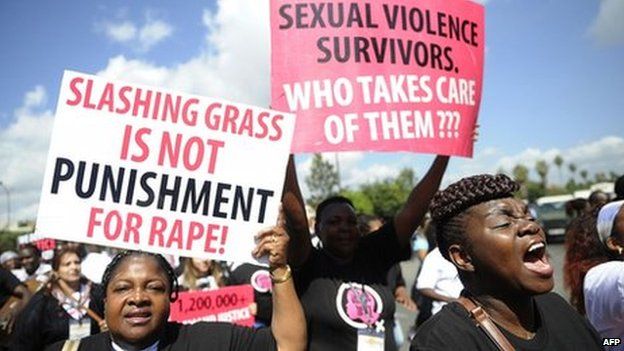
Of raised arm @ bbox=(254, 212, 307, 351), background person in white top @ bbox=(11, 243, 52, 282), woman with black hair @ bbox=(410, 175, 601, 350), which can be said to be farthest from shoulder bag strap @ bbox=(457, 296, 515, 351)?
background person in white top @ bbox=(11, 243, 52, 282)

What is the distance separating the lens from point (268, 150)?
2.53m

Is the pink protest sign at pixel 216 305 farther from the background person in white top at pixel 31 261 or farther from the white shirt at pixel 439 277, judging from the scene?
the background person in white top at pixel 31 261

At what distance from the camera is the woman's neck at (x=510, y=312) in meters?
1.77

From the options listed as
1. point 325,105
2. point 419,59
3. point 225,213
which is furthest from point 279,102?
point 419,59

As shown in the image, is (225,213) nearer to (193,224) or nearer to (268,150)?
(193,224)

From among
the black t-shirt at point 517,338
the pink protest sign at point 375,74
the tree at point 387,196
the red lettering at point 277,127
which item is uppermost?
the tree at point 387,196

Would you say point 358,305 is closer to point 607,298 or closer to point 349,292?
point 349,292

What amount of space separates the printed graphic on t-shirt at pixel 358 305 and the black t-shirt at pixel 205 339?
0.72 meters

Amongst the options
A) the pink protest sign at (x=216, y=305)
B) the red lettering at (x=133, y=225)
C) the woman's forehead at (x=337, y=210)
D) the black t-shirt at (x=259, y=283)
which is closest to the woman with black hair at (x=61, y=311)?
the pink protest sign at (x=216, y=305)

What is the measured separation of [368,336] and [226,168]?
47.6 inches

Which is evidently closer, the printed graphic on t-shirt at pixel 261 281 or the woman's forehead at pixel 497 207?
the woman's forehead at pixel 497 207

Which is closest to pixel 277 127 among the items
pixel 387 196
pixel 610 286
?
pixel 610 286

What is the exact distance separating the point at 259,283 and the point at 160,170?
2.82 m

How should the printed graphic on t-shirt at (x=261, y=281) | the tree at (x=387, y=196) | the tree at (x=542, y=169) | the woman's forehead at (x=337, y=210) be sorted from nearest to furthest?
the woman's forehead at (x=337, y=210), the printed graphic on t-shirt at (x=261, y=281), the tree at (x=387, y=196), the tree at (x=542, y=169)
